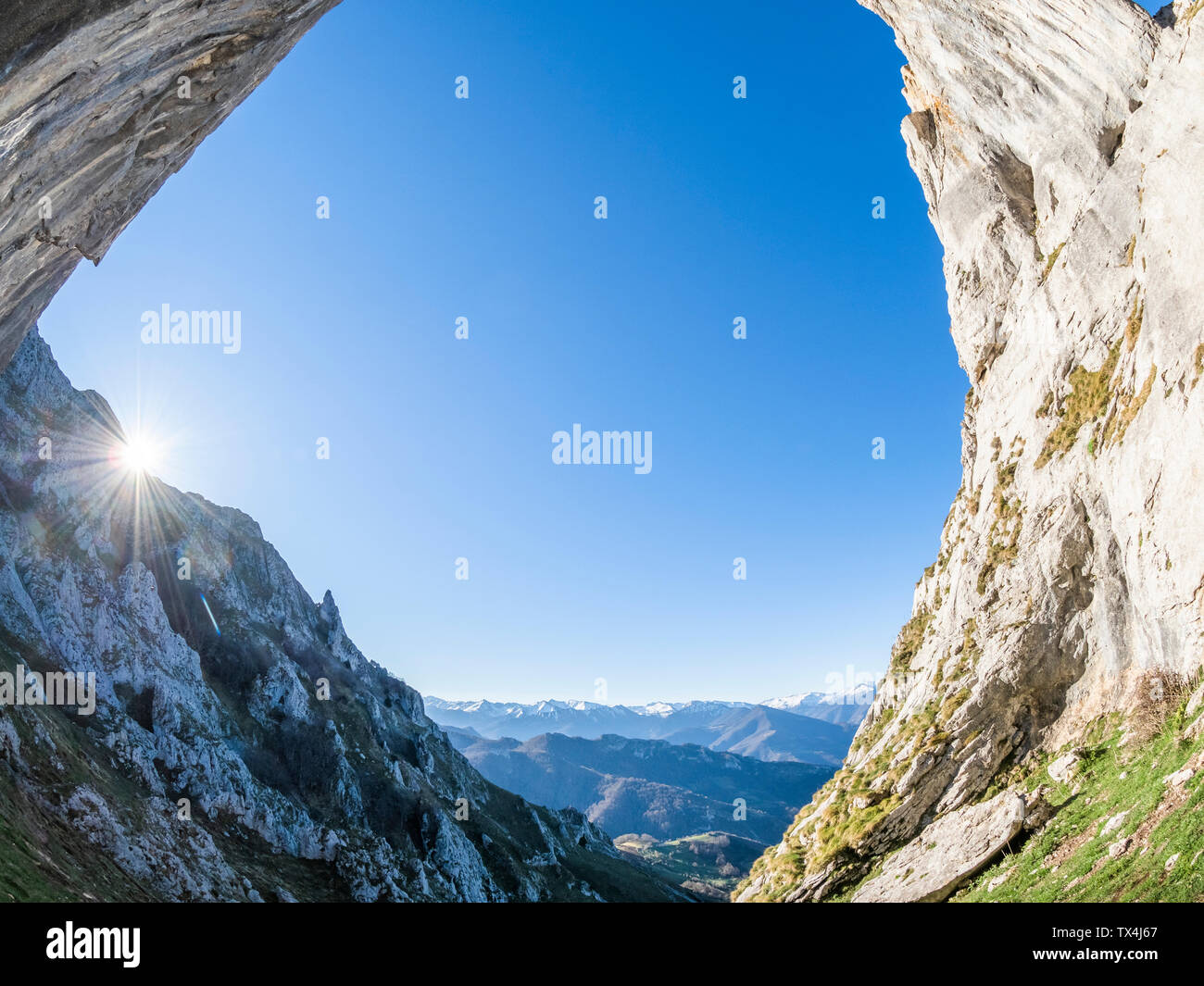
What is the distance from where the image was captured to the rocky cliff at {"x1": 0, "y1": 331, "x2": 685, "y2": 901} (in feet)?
141

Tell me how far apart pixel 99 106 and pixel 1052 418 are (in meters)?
44.5

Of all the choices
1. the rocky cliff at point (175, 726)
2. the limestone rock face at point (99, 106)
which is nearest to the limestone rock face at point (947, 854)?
the rocky cliff at point (175, 726)

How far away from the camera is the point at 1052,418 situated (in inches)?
1364

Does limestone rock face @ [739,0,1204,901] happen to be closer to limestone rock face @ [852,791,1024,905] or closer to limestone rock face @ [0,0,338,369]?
limestone rock face @ [852,791,1024,905]

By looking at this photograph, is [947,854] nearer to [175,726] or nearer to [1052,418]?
[1052,418]

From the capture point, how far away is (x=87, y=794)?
43.2 meters

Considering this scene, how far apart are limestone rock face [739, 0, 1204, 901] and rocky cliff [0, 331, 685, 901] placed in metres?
39.3

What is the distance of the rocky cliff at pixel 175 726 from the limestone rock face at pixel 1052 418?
39.3 meters

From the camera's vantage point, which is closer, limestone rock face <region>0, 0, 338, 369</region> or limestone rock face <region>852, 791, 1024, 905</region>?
limestone rock face <region>0, 0, 338, 369</region>

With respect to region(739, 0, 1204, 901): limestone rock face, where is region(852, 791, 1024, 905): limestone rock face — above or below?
below

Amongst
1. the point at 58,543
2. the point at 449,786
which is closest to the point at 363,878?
the point at 58,543

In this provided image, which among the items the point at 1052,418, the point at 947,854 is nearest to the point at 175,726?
the point at 947,854

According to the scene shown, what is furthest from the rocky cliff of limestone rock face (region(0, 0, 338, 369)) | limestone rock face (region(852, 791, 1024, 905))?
limestone rock face (region(852, 791, 1024, 905))
